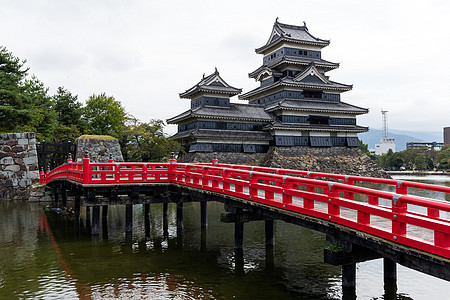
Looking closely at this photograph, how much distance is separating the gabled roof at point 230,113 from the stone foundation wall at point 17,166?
17367mm

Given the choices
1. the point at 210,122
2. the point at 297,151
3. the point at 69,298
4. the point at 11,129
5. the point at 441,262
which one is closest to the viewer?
the point at 441,262

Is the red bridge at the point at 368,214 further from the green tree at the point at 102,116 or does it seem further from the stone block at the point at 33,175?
the green tree at the point at 102,116

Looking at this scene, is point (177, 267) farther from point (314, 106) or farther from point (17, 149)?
point (314, 106)

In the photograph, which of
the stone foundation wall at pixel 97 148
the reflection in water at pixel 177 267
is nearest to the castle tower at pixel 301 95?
the stone foundation wall at pixel 97 148

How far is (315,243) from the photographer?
620 inches

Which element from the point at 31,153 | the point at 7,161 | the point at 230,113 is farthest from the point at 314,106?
the point at 7,161

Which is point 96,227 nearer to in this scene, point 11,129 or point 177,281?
point 177,281

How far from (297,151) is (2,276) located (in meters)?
39.2

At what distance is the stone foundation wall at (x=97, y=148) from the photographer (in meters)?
36.0

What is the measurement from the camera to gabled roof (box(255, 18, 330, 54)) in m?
51.4

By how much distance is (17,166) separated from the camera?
32.0 meters

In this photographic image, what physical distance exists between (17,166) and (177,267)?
25.8m

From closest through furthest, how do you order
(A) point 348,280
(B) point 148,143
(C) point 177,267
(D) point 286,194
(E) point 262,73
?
1. (A) point 348,280
2. (D) point 286,194
3. (C) point 177,267
4. (B) point 148,143
5. (E) point 262,73

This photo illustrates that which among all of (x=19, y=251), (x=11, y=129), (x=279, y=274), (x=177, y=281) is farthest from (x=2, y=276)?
(x=11, y=129)
